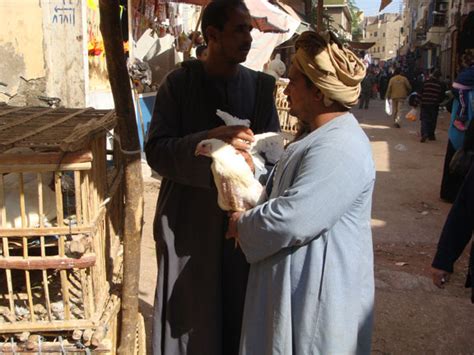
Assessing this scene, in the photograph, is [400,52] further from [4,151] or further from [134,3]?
[4,151]

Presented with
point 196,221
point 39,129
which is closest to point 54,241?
point 39,129

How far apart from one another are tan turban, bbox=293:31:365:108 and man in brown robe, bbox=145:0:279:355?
0.59 metres

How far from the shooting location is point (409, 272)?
471cm

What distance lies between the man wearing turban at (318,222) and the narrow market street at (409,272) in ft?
6.24

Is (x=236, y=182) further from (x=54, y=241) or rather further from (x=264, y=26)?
(x=264, y=26)

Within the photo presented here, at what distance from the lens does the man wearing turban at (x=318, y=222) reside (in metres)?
1.63

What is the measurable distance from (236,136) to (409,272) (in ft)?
11.0

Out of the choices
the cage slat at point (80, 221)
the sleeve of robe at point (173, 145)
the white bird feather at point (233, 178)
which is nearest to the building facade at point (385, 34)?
the sleeve of robe at point (173, 145)

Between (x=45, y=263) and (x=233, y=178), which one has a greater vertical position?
(x=233, y=178)

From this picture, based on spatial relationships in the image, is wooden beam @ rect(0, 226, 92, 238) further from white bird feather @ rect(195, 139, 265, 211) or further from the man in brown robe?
white bird feather @ rect(195, 139, 265, 211)

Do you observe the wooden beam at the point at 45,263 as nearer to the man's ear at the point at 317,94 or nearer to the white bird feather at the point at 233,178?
the white bird feather at the point at 233,178

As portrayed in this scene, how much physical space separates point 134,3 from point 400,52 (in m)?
70.2

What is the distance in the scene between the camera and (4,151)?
6.01 ft

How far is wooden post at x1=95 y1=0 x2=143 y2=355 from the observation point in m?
2.08
